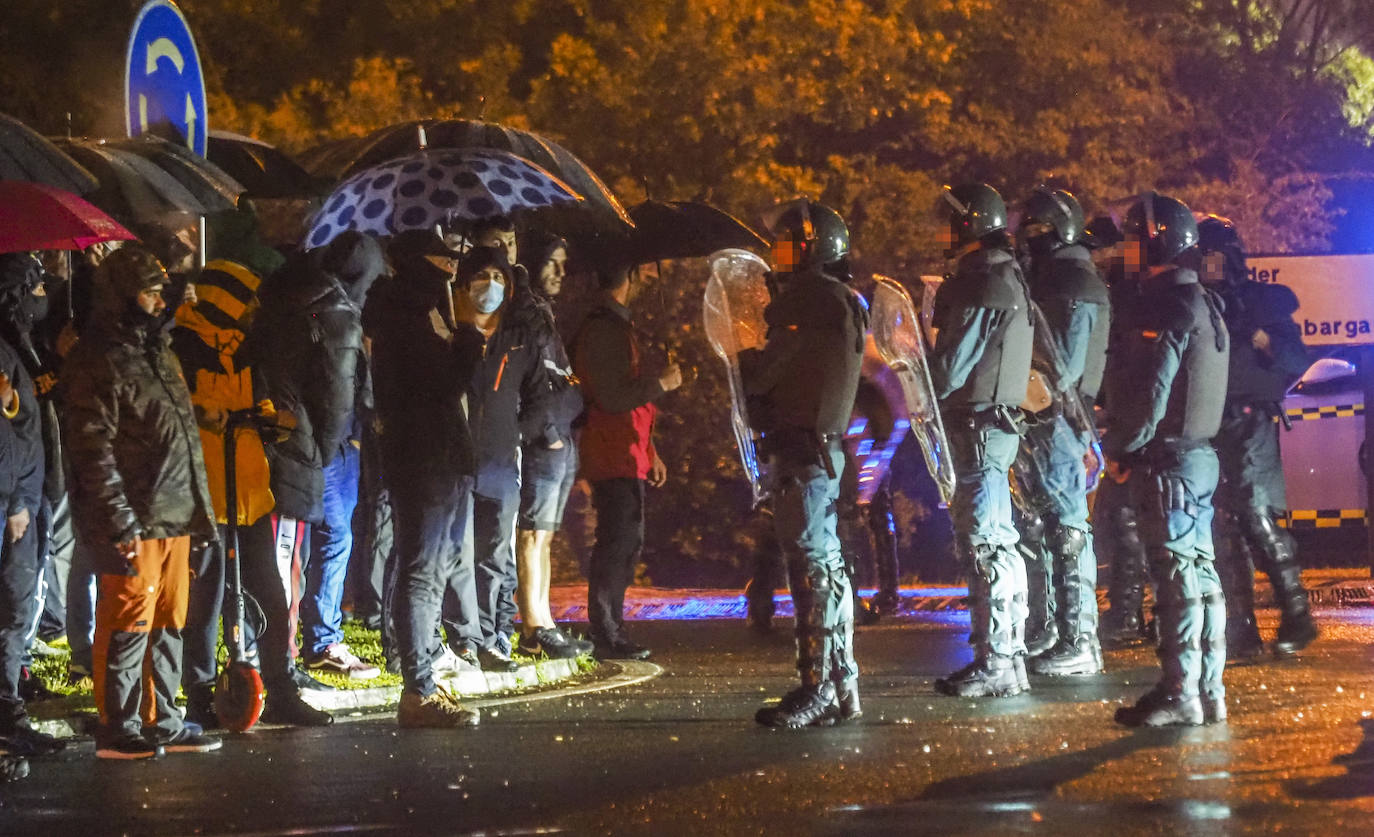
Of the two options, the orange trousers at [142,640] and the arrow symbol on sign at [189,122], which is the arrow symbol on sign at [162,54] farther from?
→ the orange trousers at [142,640]

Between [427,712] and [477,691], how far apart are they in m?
1.50

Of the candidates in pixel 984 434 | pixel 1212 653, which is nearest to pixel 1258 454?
pixel 984 434

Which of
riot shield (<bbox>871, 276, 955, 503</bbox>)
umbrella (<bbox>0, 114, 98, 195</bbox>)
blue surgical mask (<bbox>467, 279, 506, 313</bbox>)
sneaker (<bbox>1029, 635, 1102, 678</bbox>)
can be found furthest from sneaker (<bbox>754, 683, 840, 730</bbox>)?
umbrella (<bbox>0, 114, 98, 195</bbox>)

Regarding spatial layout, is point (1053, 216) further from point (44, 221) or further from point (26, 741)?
point (26, 741)

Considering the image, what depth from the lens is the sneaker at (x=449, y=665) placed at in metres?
9.81

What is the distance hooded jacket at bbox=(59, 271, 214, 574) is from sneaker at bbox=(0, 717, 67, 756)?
0.73 m

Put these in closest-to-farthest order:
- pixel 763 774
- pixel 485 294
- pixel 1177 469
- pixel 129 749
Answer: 1. pixel 763 774
2. pixel 129 749
3. pixel 1177 469
4. pixel 485 294

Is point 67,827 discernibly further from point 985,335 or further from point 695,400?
point 695,400

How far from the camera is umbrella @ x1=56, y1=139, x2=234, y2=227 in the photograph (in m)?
9.85

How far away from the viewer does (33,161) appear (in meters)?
9.05

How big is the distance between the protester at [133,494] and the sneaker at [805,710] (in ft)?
7.56

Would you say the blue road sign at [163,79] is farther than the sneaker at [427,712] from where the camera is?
Yes

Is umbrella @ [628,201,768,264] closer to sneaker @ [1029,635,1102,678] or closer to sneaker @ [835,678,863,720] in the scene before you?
sneaker @ [1029,635,1102,678]

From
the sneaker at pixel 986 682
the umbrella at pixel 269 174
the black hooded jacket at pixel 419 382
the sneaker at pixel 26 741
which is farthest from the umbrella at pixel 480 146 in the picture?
the sneaker at pixel 26 741
